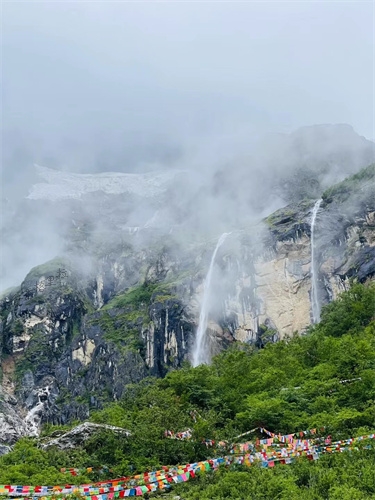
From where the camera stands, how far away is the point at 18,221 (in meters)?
198

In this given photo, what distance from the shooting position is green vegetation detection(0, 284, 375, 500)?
15.5 metres

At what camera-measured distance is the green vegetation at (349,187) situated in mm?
85125

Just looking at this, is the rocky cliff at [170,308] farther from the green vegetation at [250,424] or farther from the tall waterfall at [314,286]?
the green vegetation at [250,424]

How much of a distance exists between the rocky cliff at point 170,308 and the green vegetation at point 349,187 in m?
0.26

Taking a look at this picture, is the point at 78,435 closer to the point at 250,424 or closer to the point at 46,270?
the point at 250,424

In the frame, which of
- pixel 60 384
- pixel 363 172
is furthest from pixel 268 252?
pixel 60 384

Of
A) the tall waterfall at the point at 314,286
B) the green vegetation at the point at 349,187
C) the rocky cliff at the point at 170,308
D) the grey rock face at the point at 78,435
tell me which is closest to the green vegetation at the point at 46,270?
the rocky cliff at the point at 170,308

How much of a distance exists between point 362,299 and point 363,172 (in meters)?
50.4

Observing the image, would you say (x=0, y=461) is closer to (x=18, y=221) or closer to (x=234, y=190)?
(x=234, y=190)

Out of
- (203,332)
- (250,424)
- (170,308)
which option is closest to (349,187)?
(203,332)

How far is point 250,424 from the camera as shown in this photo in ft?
76.1

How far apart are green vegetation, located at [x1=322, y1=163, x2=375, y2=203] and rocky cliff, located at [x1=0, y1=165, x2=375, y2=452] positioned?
0.87ft

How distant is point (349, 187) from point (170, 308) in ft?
117

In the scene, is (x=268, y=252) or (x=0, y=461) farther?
(x=268, y=252)
